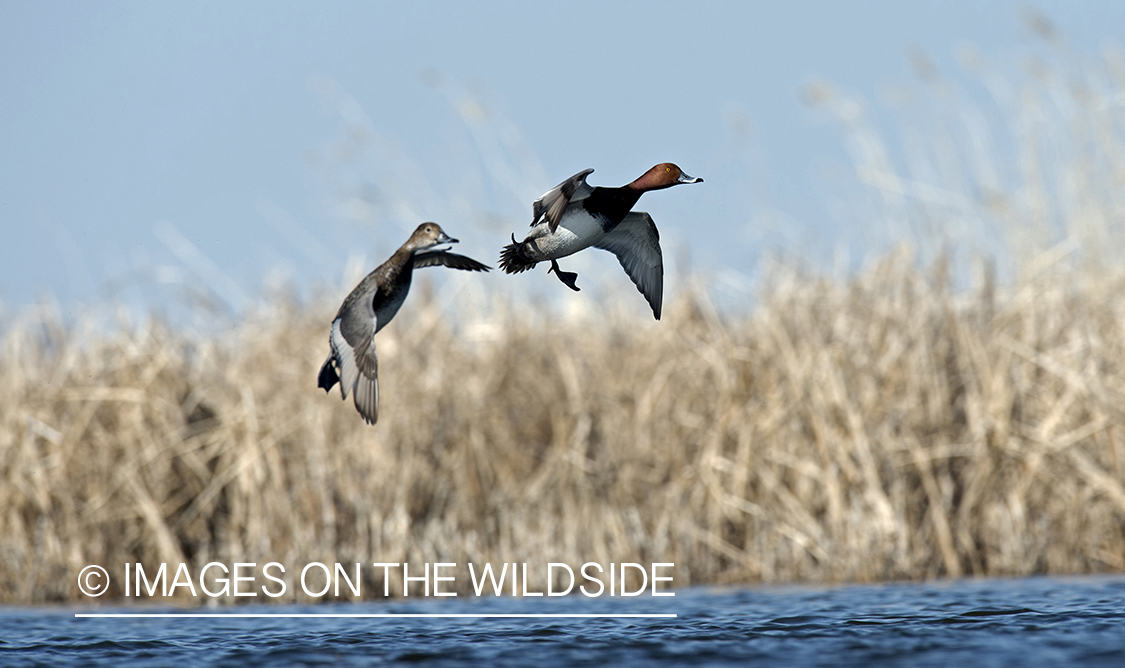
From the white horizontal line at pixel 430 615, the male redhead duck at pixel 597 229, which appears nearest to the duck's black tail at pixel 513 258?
the male redhead duck at pixel 597 229

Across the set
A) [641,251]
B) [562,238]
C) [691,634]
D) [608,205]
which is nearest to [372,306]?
[562,238]

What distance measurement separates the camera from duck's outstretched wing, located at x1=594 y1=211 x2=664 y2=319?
185 inches

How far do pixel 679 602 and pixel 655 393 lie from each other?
5.14 ft

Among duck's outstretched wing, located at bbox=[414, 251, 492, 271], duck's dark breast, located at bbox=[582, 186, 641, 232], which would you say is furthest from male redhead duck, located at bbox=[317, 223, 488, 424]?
duck's dark breast, located at bbox=[582, 186, 641, 232]

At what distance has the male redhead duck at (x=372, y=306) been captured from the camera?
3.98 metres

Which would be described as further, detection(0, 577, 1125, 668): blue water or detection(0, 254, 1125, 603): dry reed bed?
detection(0, 254, 1125, 603): dry reed bed

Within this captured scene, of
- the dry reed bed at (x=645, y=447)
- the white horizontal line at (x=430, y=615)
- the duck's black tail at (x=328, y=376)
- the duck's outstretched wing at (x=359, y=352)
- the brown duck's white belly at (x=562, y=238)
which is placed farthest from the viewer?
the dry reed bed at (x=645, y=447)

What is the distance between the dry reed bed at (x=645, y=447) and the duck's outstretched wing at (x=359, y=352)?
2476mm

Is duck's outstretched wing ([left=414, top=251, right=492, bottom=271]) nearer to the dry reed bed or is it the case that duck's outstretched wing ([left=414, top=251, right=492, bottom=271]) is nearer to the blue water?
the blue water

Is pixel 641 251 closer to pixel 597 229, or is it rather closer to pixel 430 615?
pixel 597 229

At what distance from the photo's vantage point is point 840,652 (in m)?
4.32

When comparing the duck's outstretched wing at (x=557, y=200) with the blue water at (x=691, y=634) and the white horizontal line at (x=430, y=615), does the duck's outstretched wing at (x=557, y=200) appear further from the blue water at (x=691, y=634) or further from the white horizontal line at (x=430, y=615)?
the white horizontal line at (x=430, y=615)

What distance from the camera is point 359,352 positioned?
4.01 metres

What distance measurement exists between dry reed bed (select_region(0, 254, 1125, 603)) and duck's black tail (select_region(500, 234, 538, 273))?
282 cm
